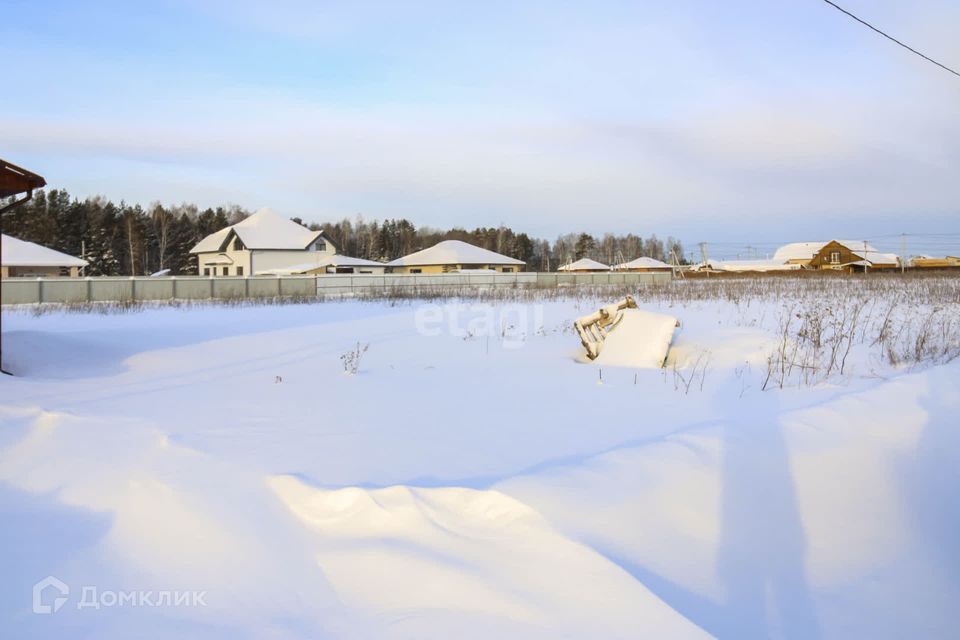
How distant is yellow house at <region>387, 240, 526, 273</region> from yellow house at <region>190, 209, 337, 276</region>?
8957 millimetres

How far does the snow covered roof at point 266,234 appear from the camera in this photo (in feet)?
147

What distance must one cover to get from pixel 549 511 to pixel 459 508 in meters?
0.46

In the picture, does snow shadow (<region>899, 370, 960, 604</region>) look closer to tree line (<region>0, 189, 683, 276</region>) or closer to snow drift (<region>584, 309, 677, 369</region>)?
snow drift (<region>584, 309, 677, 369</region>)

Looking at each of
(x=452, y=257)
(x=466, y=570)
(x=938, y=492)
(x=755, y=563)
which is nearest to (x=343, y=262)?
(x=452, y=257)

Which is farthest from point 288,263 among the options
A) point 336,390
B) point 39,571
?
point 39,571

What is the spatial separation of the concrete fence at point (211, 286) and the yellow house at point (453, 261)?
14.4m

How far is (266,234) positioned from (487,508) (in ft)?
152

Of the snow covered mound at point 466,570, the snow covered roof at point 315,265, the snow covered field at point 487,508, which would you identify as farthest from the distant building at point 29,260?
the snow covered mound at point 466,570

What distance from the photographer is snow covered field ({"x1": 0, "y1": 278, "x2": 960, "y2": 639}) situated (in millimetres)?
2471

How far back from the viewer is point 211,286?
28.2 meters

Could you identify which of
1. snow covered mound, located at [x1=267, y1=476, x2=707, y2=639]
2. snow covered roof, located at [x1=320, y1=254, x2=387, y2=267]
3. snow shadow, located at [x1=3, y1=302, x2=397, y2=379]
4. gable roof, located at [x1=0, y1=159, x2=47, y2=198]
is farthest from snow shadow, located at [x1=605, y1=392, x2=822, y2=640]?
snow covered roof, located at [x1=320, y1=254, x2=387, y2=267]

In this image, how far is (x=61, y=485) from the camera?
371 cm

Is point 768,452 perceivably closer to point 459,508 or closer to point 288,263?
point 459,508

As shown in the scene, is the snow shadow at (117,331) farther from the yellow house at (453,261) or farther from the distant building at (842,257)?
the distant building at (842,257)
